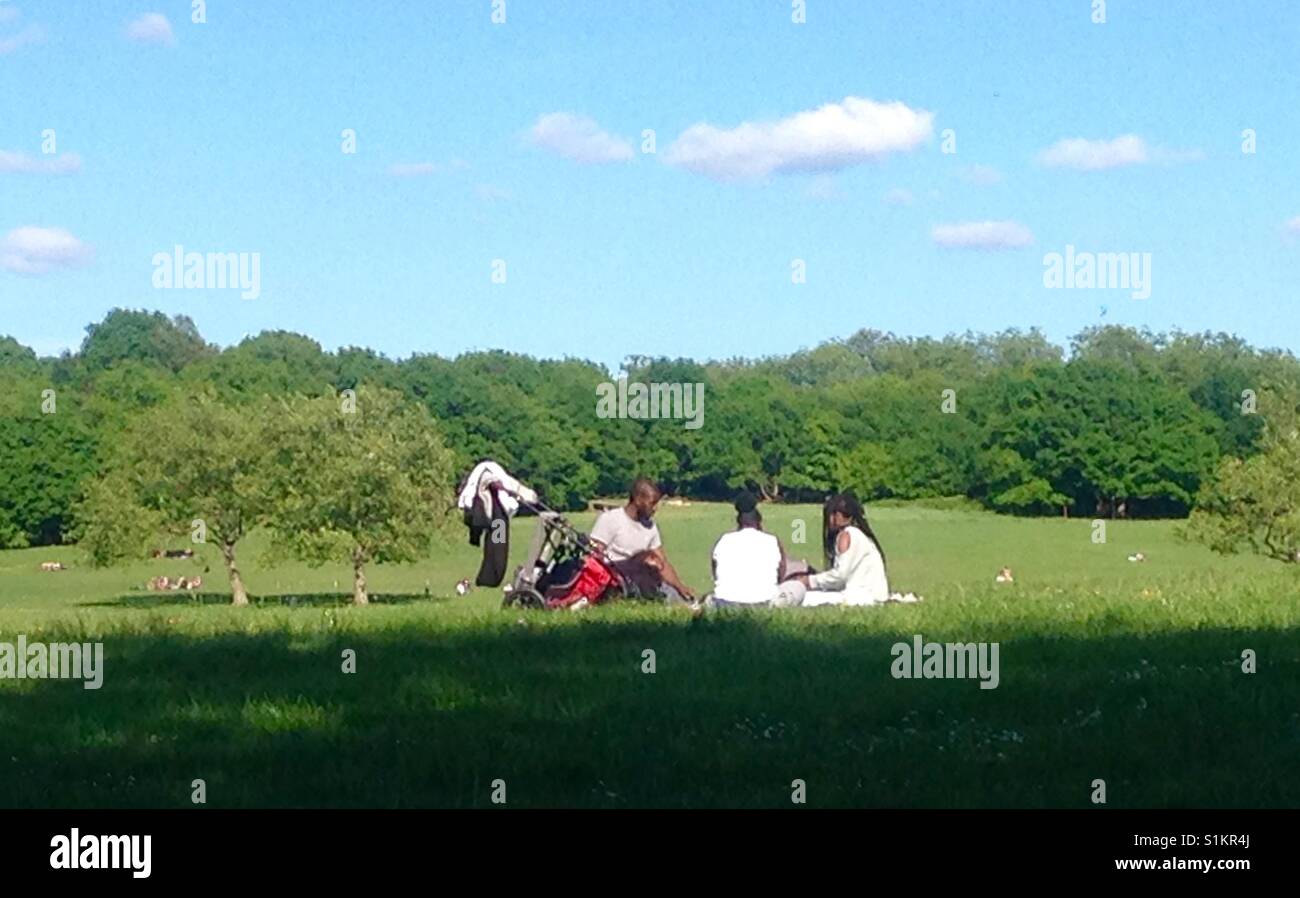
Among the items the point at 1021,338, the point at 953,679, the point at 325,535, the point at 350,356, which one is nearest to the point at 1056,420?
the point at 325,535

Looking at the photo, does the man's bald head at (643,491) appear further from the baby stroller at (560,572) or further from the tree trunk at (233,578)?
the tree trunk at (233,578)

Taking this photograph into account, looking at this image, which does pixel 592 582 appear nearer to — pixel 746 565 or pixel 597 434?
pixel 746 565

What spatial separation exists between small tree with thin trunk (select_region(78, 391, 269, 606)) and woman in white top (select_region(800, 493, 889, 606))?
194 ft

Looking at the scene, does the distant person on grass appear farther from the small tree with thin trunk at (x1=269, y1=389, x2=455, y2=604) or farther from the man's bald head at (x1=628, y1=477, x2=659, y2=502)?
the small tree with thin trunk at (x1=269, y1=389, x2=455, y2=604)

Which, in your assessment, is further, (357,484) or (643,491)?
(357,484)

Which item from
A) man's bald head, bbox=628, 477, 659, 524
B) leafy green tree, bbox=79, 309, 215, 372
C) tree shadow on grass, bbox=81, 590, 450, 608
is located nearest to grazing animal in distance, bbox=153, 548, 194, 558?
tree shadow on grass, bbox=81, 590, 450, 608

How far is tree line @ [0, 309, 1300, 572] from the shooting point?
7331 cm

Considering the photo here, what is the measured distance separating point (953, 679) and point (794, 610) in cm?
460

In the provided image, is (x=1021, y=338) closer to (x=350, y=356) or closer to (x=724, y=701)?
(x=350, y=356)

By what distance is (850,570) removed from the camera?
616 inches

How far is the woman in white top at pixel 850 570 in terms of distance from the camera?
15.5 meters

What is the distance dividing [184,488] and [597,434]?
20027 mm

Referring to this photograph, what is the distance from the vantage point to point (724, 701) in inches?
352

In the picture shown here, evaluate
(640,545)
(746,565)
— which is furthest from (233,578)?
(746,565)
